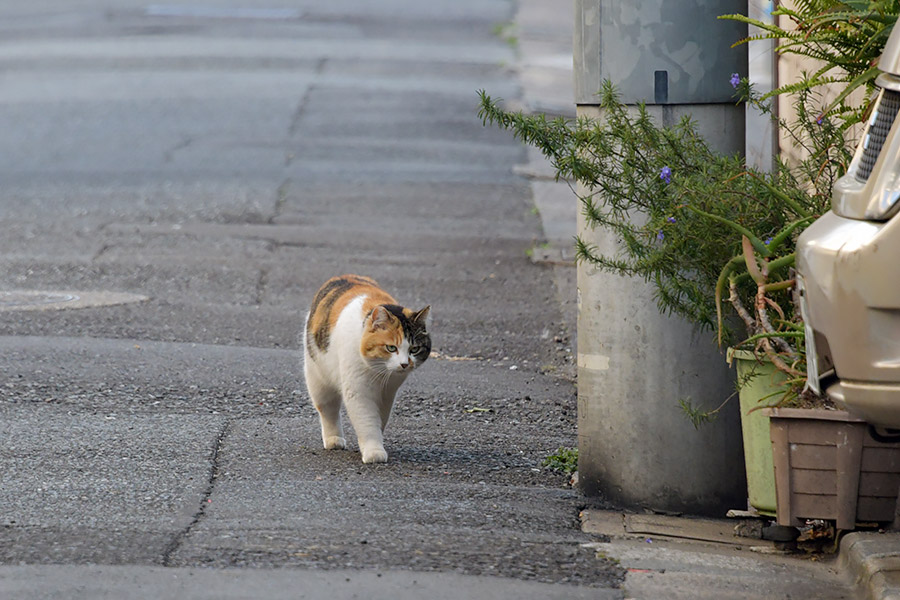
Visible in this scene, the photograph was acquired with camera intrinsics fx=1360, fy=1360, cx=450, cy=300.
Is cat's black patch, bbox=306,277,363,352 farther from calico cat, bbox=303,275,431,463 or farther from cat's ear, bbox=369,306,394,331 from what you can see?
cat's ear, bbox=369,306,394,331

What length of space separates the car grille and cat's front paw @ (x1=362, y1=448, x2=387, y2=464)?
3.08 m

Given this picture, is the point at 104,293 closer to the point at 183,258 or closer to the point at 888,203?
the point at 183,258

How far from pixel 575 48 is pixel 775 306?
154cm

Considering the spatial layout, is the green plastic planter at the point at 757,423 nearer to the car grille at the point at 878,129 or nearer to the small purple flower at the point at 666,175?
the small purple flower at the point at 666,175

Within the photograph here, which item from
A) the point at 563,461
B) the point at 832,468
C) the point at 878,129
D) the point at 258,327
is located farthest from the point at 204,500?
the point at 258,327

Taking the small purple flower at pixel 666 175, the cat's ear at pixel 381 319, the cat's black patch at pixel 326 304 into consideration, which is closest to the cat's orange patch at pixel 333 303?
the cat's black patch at pixel 326 304

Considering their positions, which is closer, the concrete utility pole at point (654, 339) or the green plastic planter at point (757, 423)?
the green plastic planter at point (757, 423)

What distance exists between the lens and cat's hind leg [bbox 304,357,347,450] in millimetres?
6688

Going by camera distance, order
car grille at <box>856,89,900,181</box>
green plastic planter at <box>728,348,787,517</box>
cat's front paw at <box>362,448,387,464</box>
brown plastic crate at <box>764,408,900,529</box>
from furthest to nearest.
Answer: cat's front paw at <box>362,448,387,464</box>, green plastic planter at <box>728,348,787,517</box>, brown plastic crate at <box>764,408,900,529</box>, car grille at <box>856,89,900,181</box>

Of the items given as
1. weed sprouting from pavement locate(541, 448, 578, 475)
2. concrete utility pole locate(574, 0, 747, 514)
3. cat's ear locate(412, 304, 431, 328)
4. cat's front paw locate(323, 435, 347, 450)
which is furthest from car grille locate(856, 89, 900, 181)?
cat's front paw locate(323, 435, 347, 450)

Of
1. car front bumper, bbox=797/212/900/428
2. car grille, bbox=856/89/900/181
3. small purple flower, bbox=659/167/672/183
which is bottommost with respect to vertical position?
car front bumper, bbox=797/212/900/428

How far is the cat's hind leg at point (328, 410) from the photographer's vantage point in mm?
6688

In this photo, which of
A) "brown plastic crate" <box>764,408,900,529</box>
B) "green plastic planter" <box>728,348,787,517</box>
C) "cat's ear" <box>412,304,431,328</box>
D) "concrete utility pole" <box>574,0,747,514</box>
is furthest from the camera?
"cat's ear" <box>412,304,431,328</box>

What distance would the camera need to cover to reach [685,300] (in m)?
5.47
